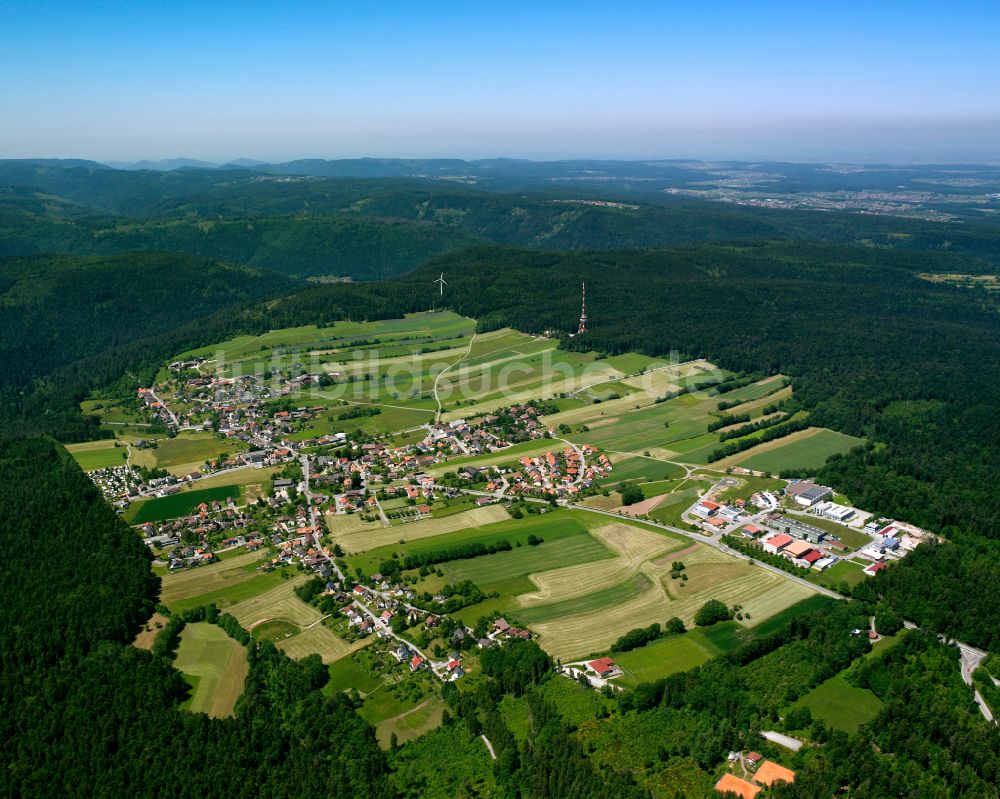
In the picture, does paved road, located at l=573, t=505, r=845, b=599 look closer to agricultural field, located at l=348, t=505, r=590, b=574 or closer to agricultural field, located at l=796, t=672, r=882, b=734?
agricultural field, located at l=348, t=505, r=590, b=574

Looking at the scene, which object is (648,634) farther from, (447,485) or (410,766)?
(447,485)

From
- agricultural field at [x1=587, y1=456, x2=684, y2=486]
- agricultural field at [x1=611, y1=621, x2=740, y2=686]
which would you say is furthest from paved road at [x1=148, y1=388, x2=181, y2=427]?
agricultural field at [x1=611, y1=621, x2=740, y2=686]

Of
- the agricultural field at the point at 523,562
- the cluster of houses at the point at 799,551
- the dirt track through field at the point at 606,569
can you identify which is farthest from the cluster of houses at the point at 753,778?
the cluster of houses at the point at 799,551

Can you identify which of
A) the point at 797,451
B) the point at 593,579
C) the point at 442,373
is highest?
the point at 442,373

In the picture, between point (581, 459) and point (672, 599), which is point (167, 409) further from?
point (672, 599)

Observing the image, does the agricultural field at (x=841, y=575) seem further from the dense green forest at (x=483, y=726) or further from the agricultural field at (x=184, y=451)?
the agricultural field at (x=184, y=451)

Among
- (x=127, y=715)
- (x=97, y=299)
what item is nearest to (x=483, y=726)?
(x=127, y=715)
